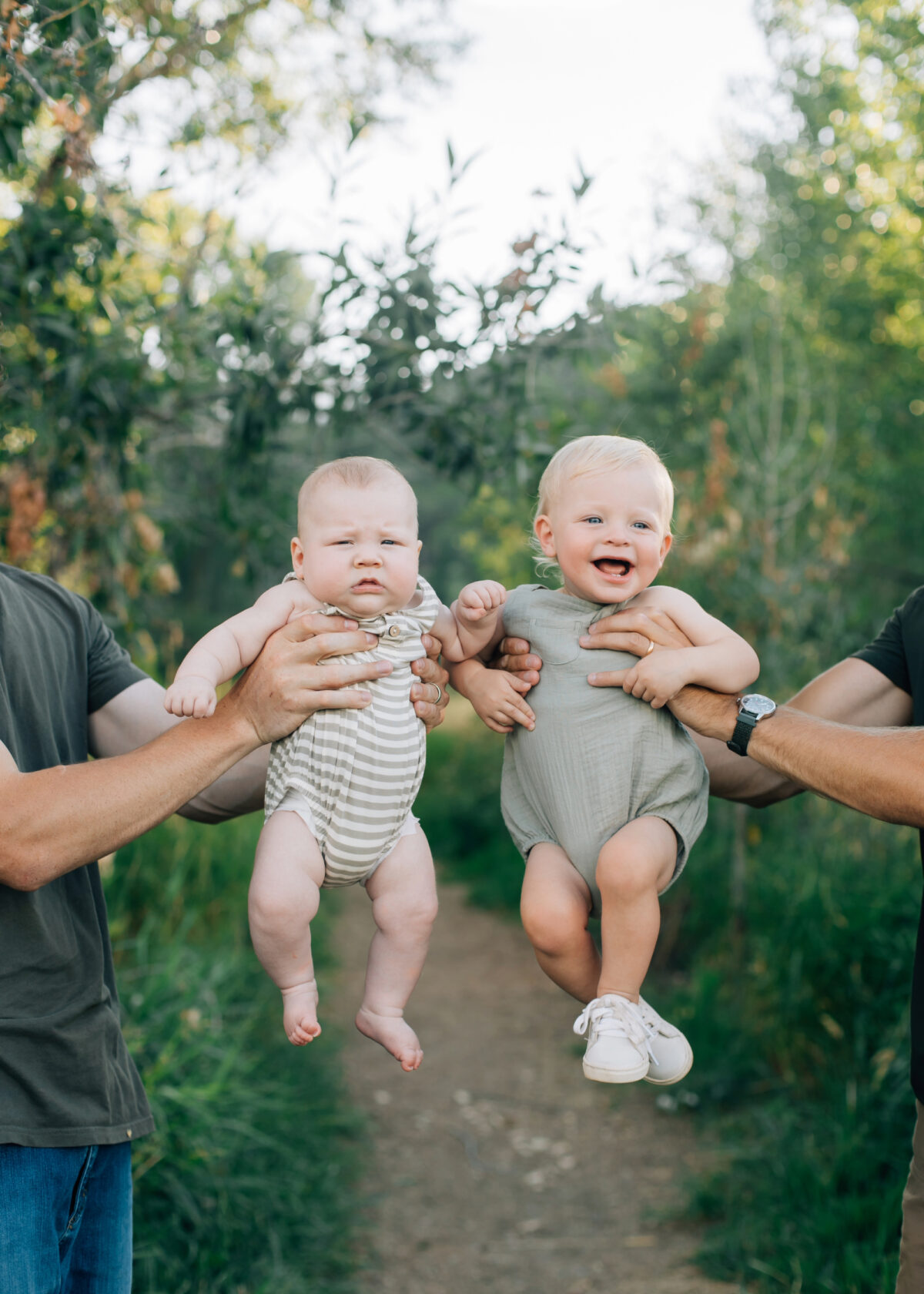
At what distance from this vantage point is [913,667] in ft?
7.15

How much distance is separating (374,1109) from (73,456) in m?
3.76

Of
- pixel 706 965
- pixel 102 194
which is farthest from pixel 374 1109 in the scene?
pixel 102 194

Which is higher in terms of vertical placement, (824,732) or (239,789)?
(824,732)

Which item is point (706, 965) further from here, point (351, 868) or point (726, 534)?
point (351, 868)

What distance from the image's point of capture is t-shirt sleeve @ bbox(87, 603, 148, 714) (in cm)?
209

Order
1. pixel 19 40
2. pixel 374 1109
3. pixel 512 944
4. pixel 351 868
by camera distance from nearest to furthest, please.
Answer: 1. pixel 351 868
2. pixel 19 40
3. pixel 374 1109
4. pixel 512 944

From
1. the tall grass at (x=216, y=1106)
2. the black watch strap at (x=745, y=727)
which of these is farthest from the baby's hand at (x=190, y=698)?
the tall grass at (x=216, y=1106)

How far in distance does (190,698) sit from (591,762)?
753mm

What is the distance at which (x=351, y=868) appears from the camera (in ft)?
6.27

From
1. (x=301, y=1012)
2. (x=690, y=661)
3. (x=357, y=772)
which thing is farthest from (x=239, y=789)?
(x=690, y=661)

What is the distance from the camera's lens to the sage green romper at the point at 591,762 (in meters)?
2.00

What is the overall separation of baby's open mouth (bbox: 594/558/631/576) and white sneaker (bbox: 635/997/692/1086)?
78 centimetres

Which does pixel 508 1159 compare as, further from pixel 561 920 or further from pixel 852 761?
pixel 852 761

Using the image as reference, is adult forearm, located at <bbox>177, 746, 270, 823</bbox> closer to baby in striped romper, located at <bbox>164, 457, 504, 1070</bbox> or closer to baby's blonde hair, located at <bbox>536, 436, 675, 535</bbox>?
baby in striped romper, located at <bbox>164, 457, 504, 1070</bbox>
